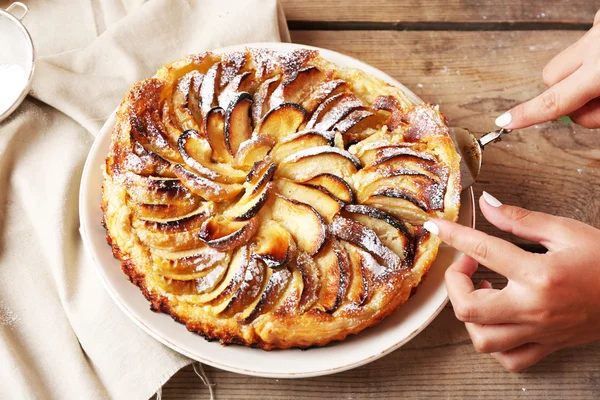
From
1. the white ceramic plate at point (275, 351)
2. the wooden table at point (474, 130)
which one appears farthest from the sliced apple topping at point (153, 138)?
the wooden table at point (474, 130)

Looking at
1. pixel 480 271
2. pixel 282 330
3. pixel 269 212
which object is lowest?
pixel 480 271

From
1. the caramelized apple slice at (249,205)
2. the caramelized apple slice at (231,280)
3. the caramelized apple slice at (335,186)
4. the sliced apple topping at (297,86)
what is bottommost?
the caramelized apple slice at (231,280)

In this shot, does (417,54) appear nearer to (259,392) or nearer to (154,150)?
(154,150)

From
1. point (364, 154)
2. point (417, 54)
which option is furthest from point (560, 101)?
point (417, 54)

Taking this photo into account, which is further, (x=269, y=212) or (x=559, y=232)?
(x=269, y=212)

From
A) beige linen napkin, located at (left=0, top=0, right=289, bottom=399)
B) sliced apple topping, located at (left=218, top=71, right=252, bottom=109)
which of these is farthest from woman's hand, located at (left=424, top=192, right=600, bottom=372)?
beige linen napkin, located at (left=0, top=0, right=289, bottom=399)

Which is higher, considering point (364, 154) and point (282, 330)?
point (364, 154)

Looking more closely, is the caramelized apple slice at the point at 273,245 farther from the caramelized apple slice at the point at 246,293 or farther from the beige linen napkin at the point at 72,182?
the beige linen napkin at the point at 72,182

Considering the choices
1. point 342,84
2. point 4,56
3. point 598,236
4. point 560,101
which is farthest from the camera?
point 4,56
